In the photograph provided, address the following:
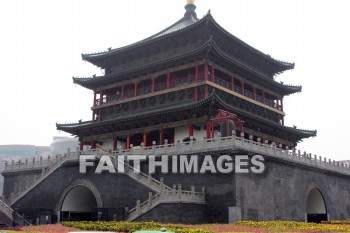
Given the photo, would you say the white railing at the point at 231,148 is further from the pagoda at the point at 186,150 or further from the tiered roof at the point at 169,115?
the tiered roof at the point at 169,115

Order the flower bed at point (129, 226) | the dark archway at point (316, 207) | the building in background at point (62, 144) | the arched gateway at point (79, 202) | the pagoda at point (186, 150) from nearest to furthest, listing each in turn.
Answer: the flower bed at point (129, 226) < the pagoda at point (186, 150) < the arched gateway at point (79, 202) < the dark archway at point (316, 207) < the building in background at point (62, 144)

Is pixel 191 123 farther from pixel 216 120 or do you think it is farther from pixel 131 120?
pixel 131 120

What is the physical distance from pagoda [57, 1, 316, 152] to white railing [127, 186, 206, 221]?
7103 mm

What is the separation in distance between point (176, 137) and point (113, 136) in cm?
742

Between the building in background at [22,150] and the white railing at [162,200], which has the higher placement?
the building in background at [22,150]

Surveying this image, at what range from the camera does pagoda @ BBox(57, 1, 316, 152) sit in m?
36.3

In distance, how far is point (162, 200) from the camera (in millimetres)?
25750

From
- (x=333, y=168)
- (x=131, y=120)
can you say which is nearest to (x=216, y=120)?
(x=131, y=120)

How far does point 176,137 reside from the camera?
37438 mm

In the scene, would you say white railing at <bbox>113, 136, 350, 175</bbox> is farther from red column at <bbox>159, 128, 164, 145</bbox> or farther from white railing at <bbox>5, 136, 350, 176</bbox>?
red column at <bbox>159, 128, 164, 145</bbox>

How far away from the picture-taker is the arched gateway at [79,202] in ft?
106

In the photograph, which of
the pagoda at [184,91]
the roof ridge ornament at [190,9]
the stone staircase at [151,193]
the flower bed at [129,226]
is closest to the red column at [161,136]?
the pagoda at [184,91]

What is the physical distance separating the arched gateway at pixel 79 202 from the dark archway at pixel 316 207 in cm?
1897

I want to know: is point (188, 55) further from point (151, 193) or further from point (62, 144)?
point (62, 144)
